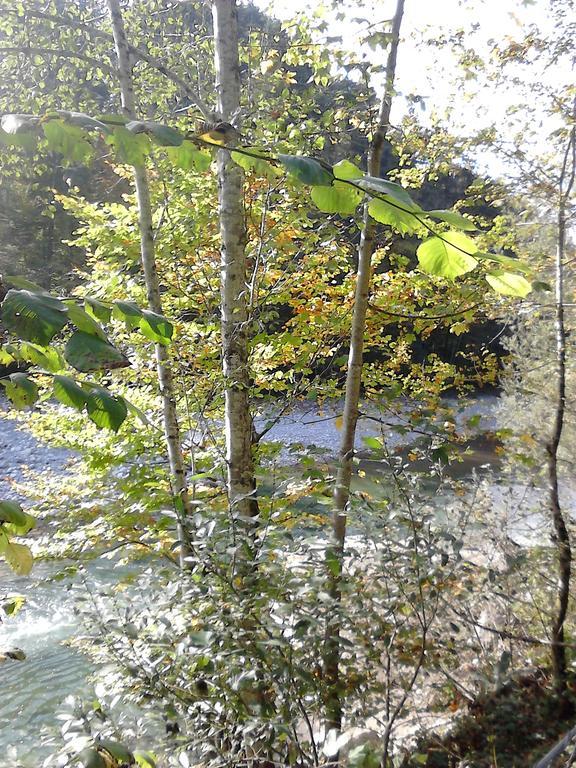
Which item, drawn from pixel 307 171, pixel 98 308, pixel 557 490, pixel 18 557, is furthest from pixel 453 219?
pixel 557 490

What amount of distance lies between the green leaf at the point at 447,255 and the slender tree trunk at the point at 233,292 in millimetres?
1937

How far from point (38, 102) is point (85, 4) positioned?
3.87ft

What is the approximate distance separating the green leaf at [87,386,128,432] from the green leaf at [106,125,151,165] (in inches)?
13.0

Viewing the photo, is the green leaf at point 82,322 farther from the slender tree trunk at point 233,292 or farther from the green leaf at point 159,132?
the slender tree trunk at point 233,292


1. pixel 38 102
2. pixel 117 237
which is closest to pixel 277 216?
pixel 117 237

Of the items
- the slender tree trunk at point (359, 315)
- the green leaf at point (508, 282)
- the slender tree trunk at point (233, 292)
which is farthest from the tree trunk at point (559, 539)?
the green leaf at point (508, 282)

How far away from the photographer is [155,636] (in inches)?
70.6

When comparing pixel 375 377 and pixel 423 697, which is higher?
pixel 375 377

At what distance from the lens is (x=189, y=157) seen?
0.81 m

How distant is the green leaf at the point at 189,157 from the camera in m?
0.79

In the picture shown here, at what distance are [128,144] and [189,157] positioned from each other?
130mm

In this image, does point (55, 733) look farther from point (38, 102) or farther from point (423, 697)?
point (38, 102)

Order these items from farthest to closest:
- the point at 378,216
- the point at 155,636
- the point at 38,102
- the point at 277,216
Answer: the point at 38,102
the point at 277,216
the point at 155,636
the point at 378,216

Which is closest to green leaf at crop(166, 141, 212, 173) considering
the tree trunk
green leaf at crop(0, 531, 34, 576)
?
green leaf at crop(0, 531, 34, 576)
